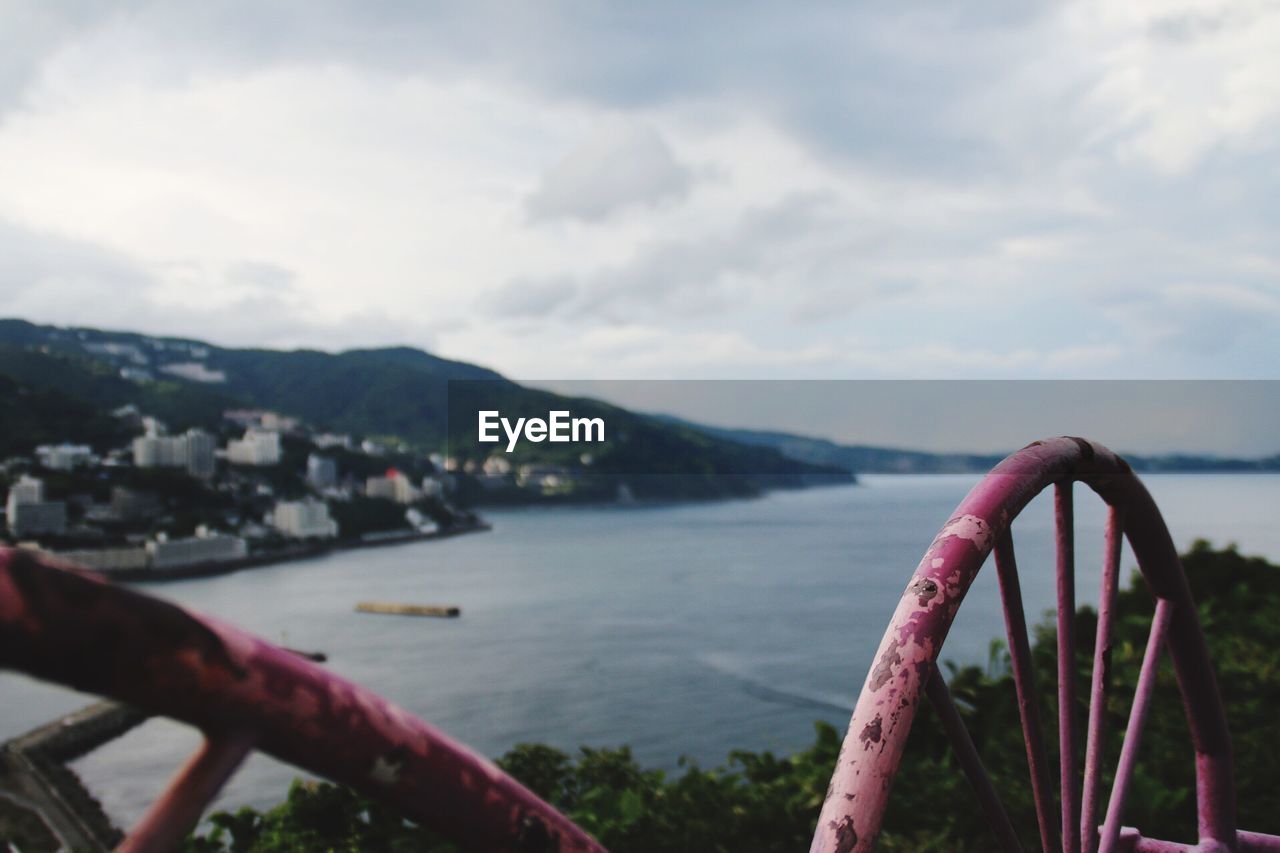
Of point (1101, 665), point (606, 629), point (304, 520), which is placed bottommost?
point (606, 629)

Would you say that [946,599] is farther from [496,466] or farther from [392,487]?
[496,466]

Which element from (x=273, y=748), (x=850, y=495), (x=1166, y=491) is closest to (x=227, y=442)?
(x=273, y=748)

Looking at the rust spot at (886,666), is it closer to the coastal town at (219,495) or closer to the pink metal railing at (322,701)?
the pink metal railing at (322,701)

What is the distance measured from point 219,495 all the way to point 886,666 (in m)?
46.7

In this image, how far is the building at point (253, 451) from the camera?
4759 centimetres

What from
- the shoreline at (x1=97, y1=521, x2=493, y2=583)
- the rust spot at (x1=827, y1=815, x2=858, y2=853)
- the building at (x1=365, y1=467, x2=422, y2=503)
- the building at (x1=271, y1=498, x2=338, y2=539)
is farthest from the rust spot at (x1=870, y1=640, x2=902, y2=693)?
the building at (x1=365, y1=467, x2=422, y2=503)

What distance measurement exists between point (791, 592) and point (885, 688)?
4686 centimetres

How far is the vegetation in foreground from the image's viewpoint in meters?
2.91

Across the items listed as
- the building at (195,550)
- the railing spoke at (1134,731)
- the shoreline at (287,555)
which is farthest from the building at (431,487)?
the railing spoke at (1134,731)

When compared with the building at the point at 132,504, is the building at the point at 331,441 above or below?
above

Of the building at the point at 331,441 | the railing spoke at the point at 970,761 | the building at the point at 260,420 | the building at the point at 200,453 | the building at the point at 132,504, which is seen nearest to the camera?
the railing spoke at the point at 970,761

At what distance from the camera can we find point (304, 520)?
168 feet

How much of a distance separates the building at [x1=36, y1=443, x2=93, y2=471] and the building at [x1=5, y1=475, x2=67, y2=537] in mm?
2253

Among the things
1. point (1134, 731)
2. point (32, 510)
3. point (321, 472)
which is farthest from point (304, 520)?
point (1134, 731)
